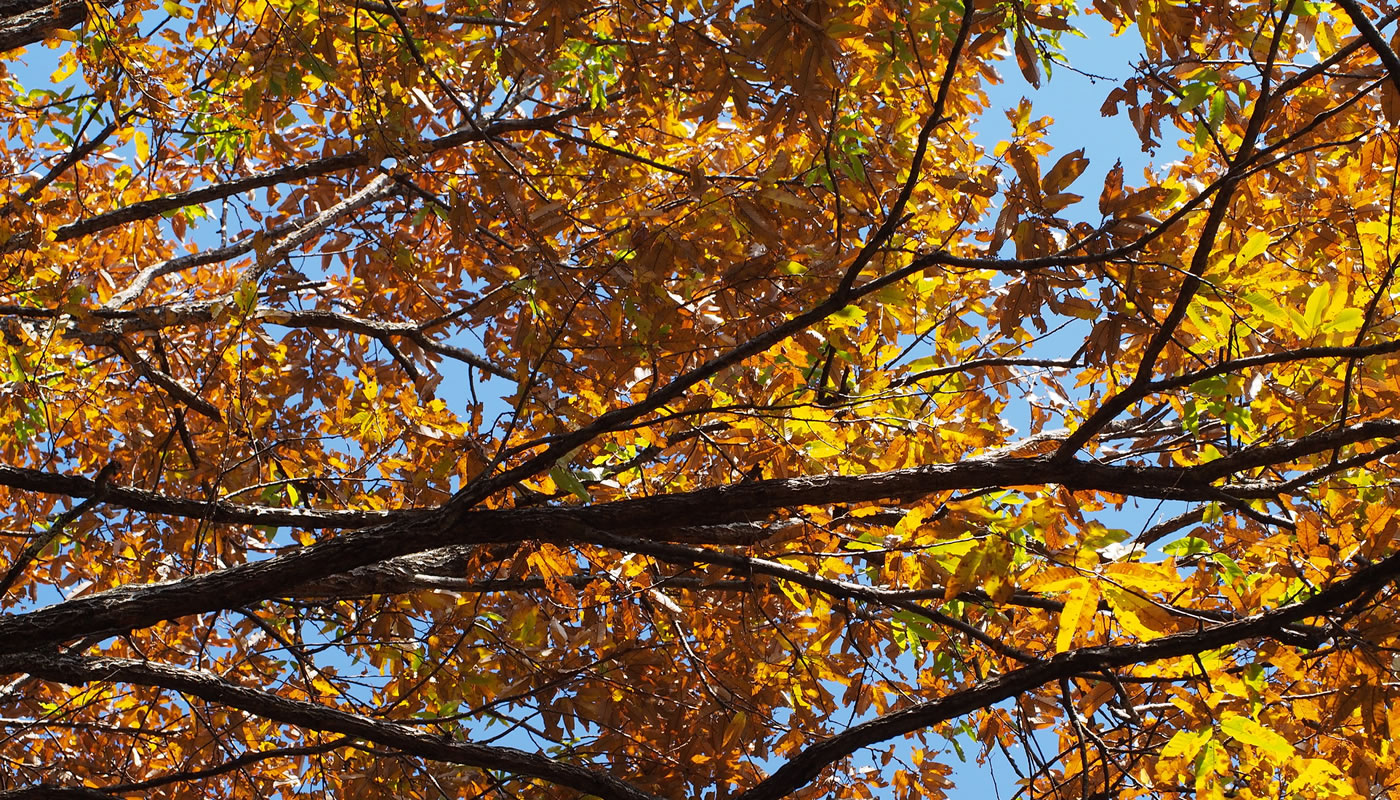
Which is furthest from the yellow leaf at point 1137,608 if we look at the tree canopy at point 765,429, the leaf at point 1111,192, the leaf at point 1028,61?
the leaf at point 1028,61

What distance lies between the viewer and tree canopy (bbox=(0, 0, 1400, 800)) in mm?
2383

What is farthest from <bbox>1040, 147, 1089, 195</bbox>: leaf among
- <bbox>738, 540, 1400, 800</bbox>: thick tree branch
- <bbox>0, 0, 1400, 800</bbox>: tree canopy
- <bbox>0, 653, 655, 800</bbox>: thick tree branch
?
<bbox>0, 653, 655, 800</bbox>: thick tree branch

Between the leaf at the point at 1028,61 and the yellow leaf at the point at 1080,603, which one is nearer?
the yellow leaf at the point at 1080,603

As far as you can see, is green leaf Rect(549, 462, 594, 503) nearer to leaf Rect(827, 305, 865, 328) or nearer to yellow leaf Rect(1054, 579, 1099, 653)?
leaf Rect(827, 305, 865, 328)

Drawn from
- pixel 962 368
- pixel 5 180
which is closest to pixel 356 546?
pixel 962 368

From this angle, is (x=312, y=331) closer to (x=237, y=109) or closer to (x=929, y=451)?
(x=237, y=109)

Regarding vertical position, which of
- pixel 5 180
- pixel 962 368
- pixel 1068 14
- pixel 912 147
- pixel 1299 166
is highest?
pixel 5 180

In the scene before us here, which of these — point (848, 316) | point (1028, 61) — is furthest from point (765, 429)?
point (1028, 61)

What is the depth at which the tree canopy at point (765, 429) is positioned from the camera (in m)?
2.38

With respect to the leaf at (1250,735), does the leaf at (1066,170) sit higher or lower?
higher

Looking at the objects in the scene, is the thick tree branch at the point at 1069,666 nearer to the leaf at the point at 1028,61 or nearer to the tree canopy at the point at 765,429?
the tree canopy at the point at 765,429

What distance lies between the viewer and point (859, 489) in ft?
8.11

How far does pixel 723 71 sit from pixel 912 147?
4.44ft

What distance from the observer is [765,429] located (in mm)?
2900
